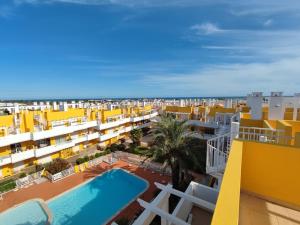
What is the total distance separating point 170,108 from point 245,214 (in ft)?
110

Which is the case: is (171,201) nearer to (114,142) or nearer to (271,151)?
(271,151)

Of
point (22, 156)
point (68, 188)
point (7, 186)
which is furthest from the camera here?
point (22, 156)

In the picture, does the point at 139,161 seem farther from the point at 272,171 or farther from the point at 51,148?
the point at 272,171

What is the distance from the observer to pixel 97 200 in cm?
1678

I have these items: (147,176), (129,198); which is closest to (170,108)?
(147,176)

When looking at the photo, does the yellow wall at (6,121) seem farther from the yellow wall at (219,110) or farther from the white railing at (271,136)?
the yellow wall at (219,110)

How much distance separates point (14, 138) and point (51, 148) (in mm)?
4347

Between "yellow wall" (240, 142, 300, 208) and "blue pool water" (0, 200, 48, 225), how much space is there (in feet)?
47.4

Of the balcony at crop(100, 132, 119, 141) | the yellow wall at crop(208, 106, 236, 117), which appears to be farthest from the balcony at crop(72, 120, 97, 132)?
the yellow wall at crop(208, 106, 236, 117)

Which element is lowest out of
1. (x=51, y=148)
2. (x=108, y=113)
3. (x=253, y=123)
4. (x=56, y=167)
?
(x=56, y=167)

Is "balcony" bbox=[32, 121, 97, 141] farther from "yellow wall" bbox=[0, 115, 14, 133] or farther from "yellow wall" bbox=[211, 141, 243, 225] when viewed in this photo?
"yellow wall" bbox=[211, 141, 243, 225]

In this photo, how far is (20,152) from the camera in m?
21.0

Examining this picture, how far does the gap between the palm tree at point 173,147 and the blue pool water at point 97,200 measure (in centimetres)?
552

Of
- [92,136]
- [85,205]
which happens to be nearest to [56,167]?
[85,205]
